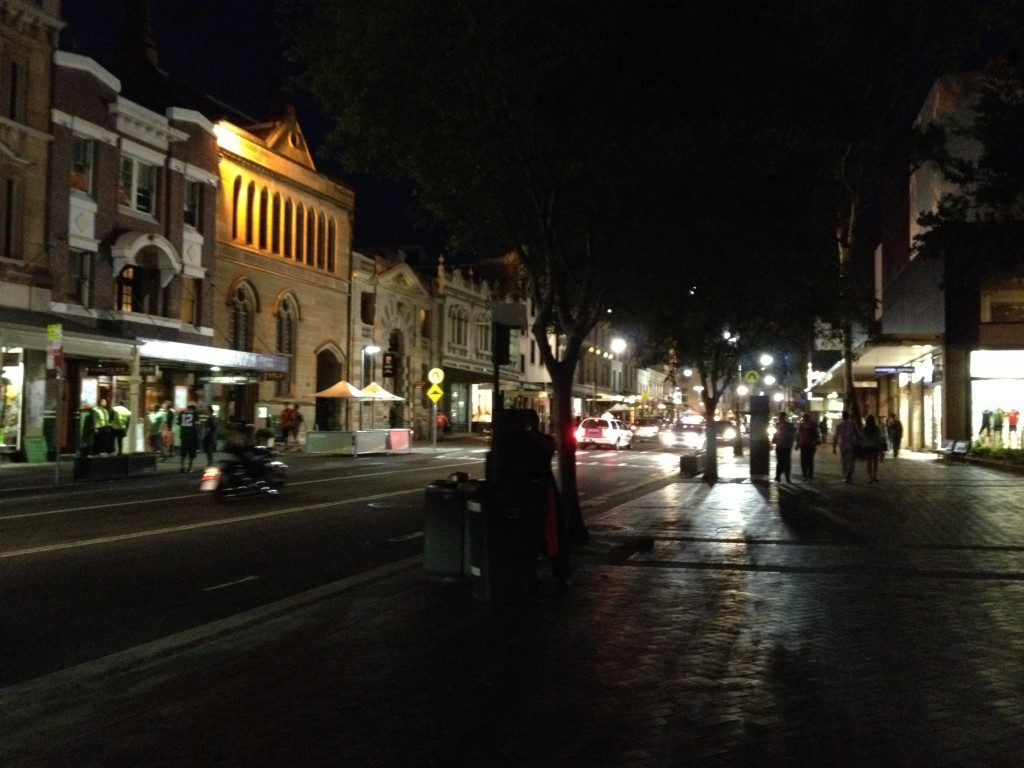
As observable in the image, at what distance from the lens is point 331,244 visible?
4769 centimetres

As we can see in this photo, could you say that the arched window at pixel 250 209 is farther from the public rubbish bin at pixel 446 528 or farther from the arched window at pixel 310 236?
the public rubbish bin at pixel 446 528

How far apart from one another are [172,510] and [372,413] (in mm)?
33008

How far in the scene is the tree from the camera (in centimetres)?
1186

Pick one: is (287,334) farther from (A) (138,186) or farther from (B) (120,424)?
(B) (120,424)

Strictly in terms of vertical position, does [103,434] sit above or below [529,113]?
below

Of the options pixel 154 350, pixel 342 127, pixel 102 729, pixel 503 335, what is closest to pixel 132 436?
pixel 154 350

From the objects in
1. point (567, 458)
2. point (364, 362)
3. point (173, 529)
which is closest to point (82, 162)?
point (364, 362)

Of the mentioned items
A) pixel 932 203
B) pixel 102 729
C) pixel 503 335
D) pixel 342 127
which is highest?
pixel 932 203

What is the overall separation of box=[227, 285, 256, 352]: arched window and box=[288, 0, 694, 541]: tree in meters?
27.0

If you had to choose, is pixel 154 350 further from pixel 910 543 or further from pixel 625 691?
pixel 625 691

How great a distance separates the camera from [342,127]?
1405 cm

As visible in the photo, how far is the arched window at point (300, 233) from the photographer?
44.9 metres

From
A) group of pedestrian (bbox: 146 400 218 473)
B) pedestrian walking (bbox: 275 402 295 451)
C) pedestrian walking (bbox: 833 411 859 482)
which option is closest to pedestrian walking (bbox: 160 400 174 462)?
group of pedestrian (bbox: 146 400 218 473)

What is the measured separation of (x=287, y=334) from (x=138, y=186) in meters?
10.7
